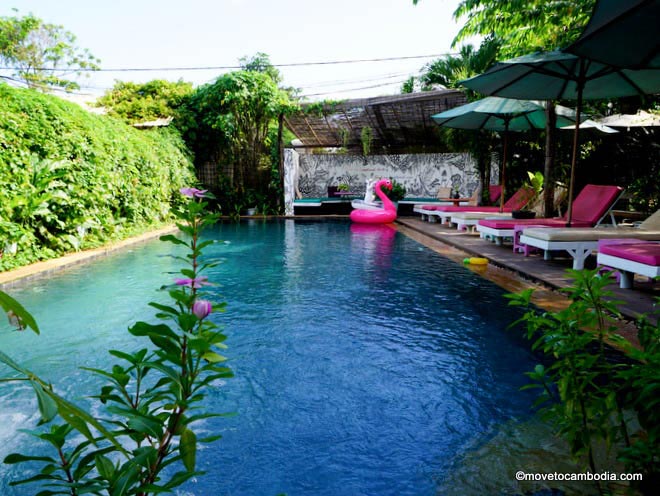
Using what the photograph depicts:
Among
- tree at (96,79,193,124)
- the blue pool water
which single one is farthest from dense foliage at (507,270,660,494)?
tree at (96,79,193,124)

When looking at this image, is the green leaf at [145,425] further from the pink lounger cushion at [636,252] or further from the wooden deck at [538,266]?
the pink lounger cushion at [636,252]

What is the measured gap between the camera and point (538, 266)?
6242mm

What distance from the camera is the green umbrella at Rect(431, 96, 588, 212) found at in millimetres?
9047

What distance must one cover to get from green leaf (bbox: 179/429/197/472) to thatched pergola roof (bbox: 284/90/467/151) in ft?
48.1

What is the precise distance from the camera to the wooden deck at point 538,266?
4309 millimetres

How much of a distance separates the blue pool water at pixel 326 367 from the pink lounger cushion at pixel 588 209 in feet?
5.56

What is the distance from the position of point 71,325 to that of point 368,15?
23282 mm

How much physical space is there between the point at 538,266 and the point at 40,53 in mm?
34737

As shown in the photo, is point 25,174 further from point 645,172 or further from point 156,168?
point 645,172

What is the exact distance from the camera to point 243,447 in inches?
92.1

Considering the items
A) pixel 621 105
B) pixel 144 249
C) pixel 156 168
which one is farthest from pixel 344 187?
pixel 144 249

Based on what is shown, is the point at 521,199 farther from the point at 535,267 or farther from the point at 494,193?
the point at 535,267

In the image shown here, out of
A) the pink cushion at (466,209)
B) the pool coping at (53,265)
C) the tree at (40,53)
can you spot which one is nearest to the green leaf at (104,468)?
the pool coping at (53,265)

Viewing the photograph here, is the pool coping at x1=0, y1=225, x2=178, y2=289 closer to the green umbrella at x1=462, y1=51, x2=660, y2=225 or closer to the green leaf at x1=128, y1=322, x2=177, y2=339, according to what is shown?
the green leaf at x1=128, y1=322, x2=177, y2=339
